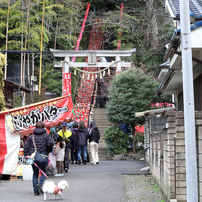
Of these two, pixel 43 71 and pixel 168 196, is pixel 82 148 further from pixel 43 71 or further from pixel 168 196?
pixel 43 71

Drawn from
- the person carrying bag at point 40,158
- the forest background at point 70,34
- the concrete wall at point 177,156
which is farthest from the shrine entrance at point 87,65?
the concrete wall at point 177,156

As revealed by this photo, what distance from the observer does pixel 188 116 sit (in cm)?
441

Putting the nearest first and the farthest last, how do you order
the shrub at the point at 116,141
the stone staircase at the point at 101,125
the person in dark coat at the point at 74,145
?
the person in dark coat at the point at 74,145 → the shrub at the point at 116,141 → the stone staircase at the point at 101,125

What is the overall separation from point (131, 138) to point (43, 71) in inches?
508

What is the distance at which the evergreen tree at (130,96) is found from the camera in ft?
58.3

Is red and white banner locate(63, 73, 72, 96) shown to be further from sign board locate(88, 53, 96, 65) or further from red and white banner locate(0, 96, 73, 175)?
red and white banner locate(0, 96, 73, 175)

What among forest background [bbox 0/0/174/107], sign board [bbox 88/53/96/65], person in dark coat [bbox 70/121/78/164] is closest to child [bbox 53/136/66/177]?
→ person in dark coat [bbox 70/121/78/164]

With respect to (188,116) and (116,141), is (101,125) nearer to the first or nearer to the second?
(116,141)

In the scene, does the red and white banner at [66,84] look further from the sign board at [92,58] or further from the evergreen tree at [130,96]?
the evergreen tree at [130,96]

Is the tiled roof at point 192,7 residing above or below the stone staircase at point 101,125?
above

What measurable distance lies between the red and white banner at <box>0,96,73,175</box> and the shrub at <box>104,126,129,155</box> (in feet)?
23.8

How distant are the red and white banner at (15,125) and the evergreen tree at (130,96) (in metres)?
7.47

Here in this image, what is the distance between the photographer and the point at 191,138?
4.33 meters

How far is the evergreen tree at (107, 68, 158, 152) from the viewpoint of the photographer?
1777 centimetres
